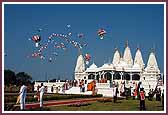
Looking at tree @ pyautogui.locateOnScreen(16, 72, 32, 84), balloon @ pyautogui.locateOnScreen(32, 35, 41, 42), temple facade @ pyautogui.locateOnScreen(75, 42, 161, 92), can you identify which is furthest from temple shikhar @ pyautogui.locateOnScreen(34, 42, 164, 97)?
balloon @ pyautogui.locateOnScreen(32, 35, 41, 42)

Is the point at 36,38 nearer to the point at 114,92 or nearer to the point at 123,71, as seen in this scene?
the point at 114,92


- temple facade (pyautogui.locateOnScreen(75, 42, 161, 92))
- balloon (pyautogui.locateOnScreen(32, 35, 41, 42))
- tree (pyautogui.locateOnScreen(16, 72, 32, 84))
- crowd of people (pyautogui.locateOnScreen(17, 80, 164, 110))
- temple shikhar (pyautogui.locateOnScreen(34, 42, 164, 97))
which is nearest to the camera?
crowd of people (pyautogui.locateOnScreen(17, 80, 164, 110))

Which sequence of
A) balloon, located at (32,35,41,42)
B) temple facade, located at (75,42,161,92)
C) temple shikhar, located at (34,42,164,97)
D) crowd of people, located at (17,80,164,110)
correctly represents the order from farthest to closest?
temple facade, located at (75,42,161,92)
temple shikhar, located at (34,42,164,97)
balloon, located at (32,35,41,42)
crowd of people, located at (17,80,164,110)

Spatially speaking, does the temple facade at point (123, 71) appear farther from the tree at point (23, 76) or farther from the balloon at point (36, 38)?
the balloon at point (36, 38)

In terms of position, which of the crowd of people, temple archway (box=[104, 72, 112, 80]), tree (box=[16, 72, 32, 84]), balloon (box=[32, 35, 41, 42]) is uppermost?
balloon (box=[32, 35, 41, 42])

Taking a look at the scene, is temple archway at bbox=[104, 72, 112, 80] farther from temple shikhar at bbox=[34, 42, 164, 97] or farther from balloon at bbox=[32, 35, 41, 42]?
balloon at bbox=[32, 35, 41, 42]

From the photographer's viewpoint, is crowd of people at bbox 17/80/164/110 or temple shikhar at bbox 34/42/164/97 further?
temple shikhar at bbox 34/42/164/97

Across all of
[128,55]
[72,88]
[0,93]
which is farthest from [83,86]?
[128,55]

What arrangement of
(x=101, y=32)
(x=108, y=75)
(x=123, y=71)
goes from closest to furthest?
(x=101, y=32)
(x=108, y=75)
(x=123, y=71)

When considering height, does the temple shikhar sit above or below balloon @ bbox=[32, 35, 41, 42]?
below

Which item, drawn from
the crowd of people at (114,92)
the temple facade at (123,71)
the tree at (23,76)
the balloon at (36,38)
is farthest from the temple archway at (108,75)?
the balloon at (36,38)

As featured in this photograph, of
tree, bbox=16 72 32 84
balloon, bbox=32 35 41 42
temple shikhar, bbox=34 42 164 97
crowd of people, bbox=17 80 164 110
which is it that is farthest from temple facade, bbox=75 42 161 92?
balloon, bbox=32 35 41 42

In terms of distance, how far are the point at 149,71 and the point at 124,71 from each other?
154cm

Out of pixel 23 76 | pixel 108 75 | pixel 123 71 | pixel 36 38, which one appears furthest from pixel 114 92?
pixel 123 71
